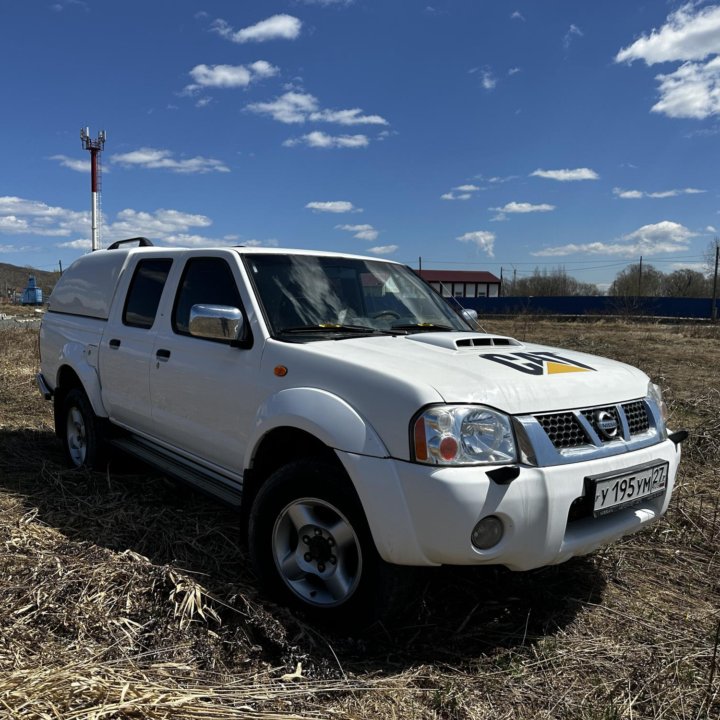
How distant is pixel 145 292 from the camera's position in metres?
4.66

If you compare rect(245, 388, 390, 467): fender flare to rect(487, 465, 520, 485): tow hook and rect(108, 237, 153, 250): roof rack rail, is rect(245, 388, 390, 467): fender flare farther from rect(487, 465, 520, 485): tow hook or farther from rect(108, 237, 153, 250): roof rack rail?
rect(108, 237, 153, 250): roof rack rail

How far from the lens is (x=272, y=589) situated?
124 inches

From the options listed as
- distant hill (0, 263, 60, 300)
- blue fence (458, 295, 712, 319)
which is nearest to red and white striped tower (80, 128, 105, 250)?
blue fence (458, 295, 712, 319)

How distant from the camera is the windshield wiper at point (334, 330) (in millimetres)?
3498

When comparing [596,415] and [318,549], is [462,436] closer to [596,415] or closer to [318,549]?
[596,415]

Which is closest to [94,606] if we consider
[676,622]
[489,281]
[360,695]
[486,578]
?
[360,695]

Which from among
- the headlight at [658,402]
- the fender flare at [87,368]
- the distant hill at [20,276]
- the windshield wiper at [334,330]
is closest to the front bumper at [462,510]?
the headlight at [658,402]

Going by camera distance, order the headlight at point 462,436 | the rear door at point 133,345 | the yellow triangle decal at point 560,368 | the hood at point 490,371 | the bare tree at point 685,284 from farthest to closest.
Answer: the bare tree at point 685,284
the rear door at point 133,345
the yellow triangle decal at point 560,368
the hood at point 490,371
the headlight at point 462,436

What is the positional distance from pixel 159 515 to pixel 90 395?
1.36 metres

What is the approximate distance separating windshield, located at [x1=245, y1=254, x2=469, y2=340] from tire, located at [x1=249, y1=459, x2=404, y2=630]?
0.83m

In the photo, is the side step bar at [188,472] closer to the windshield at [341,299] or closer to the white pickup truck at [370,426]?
the white pickup truck at [370,426]

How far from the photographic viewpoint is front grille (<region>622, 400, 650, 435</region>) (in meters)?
3.12

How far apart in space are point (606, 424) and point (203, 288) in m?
2.47

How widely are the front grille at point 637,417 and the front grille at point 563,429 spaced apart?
0.40 m
